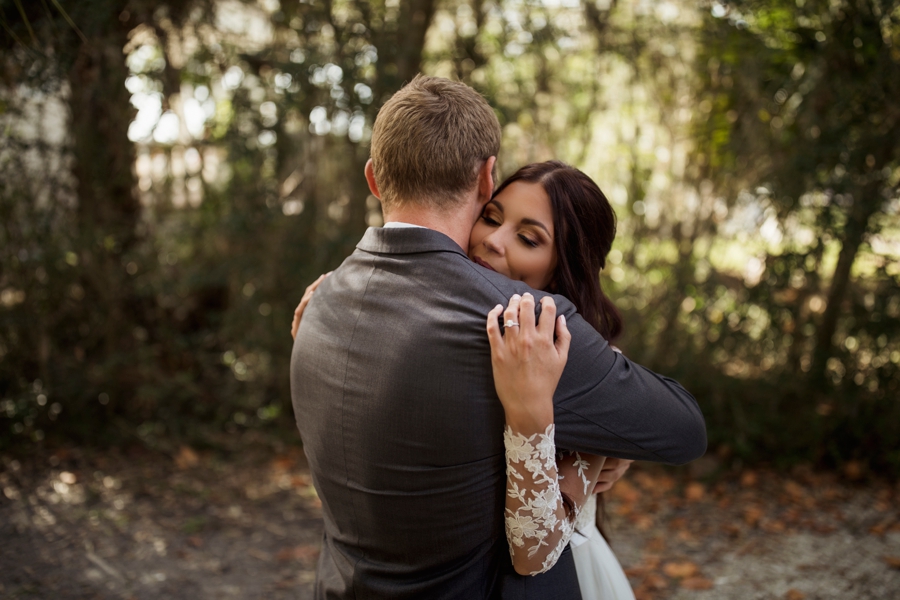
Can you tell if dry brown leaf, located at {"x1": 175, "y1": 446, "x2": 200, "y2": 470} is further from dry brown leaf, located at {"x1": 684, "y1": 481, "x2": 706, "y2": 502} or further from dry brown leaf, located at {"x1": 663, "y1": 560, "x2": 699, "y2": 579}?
dry brown leaf, located at {"x1": 684, "y1": 481, "x2": 706, "y2": 502}

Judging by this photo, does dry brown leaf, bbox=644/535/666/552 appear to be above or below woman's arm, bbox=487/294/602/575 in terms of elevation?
below

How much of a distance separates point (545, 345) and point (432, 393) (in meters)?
0.25

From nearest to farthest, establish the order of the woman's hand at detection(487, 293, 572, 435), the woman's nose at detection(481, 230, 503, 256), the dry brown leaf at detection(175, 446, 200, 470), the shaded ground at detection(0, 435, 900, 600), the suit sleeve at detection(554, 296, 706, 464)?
the woman's hand at detection(487, 293, 572, 435)
the suit sleeve at detection(554, 296, 706, 464)
the woman's nose at detection(481, 230, 503, 256)
the shaded ground at detection(0, 435, 900, 600)
the dry brown leaf at detection(175, 446, 200, 470)

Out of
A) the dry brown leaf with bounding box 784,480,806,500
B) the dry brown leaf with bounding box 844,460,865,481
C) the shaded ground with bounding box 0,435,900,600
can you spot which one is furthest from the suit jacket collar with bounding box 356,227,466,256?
the dry brown leaf with bounding box 844,460,865,481

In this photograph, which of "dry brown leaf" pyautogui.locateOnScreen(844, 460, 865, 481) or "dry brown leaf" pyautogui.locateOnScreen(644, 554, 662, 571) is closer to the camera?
"dry brown leaf" pyautogui.locateOnScreen(644, 554, 662, 571)

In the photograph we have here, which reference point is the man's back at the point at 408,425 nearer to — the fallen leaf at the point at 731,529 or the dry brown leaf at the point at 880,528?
the fallen leaf at the point at 731,529

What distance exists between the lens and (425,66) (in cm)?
475

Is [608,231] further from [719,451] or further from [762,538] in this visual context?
[719,451]

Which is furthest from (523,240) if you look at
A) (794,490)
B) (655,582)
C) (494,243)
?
(794,490)

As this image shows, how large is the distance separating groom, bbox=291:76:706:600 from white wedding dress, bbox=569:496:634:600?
0.26 metres

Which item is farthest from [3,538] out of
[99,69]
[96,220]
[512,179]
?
[512,179]

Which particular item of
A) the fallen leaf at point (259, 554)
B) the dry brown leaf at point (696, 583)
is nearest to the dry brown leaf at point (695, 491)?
the dry brown leaf at point (696, 583)

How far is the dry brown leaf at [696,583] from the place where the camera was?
363cm

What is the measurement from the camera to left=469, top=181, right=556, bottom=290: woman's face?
5.94 ft
